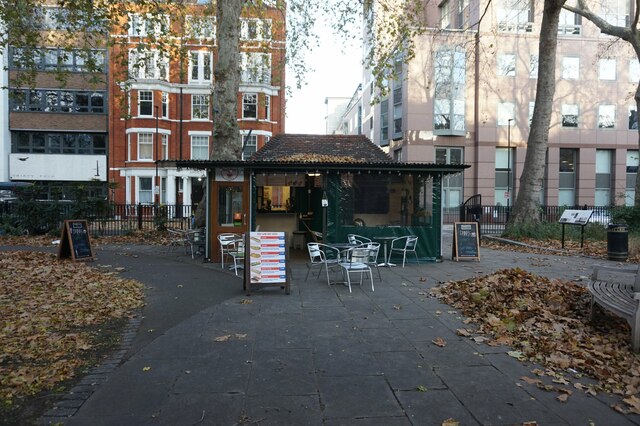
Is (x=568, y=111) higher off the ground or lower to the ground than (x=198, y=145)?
higher

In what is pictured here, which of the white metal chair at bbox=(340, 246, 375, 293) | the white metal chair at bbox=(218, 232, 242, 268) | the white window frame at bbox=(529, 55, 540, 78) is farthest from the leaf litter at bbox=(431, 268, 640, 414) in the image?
the white window frame at bbox=(529, 55, 540, 78)

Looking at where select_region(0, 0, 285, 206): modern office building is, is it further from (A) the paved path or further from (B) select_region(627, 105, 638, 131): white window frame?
(A) the paved path

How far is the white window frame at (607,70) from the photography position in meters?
33.4

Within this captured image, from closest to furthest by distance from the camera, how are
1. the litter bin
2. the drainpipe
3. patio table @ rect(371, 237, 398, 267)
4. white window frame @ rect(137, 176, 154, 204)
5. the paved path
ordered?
the paved path, patio table @ rect(371, 237, 398, 267), the litter bin, the drainpipe, white window frame @ rect(137, 176, 154, 204)

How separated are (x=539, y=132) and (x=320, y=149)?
902cm

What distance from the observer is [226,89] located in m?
15.4

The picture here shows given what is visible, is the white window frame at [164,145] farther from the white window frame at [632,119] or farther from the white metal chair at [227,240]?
the white window frame at [632,119]

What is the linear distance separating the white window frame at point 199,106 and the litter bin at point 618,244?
104ft

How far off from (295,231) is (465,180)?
2101 centimetres

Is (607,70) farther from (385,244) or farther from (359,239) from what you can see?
(385,244)

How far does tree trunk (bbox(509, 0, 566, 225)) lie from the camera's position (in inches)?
712

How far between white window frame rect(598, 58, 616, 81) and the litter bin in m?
25.9

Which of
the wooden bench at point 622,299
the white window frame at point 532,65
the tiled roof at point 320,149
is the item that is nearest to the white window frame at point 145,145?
the tiled roof at point 320,149

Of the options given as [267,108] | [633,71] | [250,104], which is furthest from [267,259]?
[633,71]
